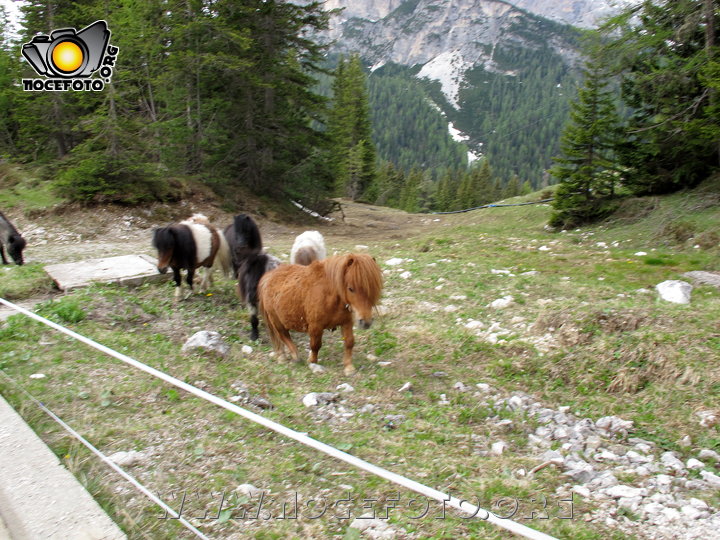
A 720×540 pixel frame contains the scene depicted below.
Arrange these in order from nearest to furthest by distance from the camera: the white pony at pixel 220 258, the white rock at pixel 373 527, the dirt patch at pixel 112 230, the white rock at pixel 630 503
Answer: the white rock at pixel 373 527 < the white rock at pixel 630 503 < the white pony at pixel 220 258 < the dirt patch at pixel 112 230

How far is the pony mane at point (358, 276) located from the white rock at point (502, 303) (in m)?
3.16

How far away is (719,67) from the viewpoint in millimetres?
12656

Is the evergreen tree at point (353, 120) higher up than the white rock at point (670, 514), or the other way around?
the evergreen tree at point (353, 120)

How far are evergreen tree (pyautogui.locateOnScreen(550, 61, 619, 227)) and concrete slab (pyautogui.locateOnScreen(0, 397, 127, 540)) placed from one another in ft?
59.3

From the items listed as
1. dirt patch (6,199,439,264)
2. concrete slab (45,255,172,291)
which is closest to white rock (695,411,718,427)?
concrete slab (45,255,172,291)

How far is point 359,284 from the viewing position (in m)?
5.19

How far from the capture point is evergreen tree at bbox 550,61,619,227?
1720 cm

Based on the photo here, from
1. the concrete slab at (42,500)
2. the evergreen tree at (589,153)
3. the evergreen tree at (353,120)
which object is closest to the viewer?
the concrete slab at (42,500)

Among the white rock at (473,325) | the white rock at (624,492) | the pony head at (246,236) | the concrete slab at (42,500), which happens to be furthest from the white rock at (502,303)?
the concrete slab at (42,500)

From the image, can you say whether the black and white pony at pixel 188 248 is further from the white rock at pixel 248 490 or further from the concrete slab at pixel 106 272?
the white rock at pixel 248 490

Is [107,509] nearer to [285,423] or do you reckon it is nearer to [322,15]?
[285,423]

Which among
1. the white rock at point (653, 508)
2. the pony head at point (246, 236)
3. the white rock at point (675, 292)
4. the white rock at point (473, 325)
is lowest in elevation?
the white rock at point (653, 508)

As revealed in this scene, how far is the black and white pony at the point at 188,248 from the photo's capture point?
27.4 feet

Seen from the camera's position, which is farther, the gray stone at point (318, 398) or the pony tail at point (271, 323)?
the pony tail at point (271, 323)
